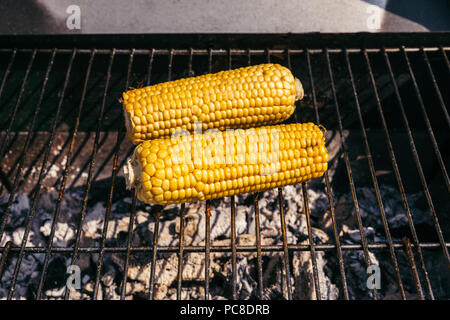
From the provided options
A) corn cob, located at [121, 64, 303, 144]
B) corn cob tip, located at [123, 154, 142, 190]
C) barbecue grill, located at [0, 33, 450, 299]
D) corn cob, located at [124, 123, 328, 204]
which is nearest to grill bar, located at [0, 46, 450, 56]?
barbecue grill, located at [0, 33, 450, 299]

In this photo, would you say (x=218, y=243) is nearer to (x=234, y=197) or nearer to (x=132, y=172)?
(x=234, y=197)

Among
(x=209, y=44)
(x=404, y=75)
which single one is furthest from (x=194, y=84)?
(x=404, y=75)

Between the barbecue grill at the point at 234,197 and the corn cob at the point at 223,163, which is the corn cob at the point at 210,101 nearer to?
the corn cob at the point at 223,163

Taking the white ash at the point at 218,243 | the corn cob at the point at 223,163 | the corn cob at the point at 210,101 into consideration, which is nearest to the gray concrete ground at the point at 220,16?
the corn cob at the point at 210,101

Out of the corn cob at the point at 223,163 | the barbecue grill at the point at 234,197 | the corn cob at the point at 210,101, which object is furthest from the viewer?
the barbecue grill at the point at 234,197
